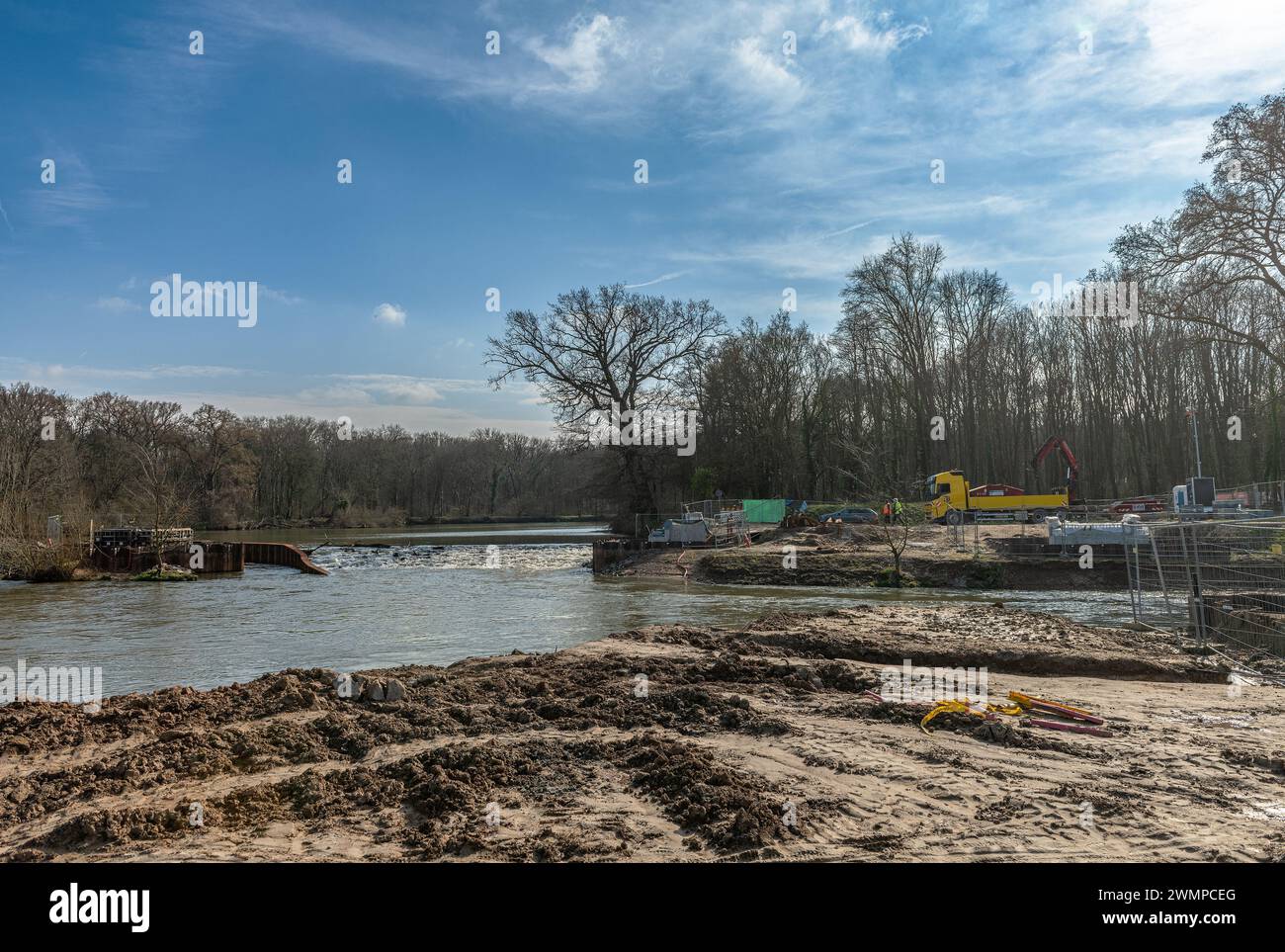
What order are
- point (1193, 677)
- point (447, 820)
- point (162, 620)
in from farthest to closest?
point (162, 620) < point (1193, 677) < point (447, 820)

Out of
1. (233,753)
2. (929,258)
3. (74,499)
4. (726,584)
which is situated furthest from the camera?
(929,258)

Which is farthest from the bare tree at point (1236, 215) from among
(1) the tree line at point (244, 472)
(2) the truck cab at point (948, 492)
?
(1) the tree line at point (244, 472)

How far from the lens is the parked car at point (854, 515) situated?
3931cm

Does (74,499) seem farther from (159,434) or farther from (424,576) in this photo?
(159,434)

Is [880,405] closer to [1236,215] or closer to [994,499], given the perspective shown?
[994,499]

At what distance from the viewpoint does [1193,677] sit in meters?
10.3

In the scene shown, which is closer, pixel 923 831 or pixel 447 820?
pixel 923 831

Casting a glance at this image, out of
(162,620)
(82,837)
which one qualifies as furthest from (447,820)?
(162,620)

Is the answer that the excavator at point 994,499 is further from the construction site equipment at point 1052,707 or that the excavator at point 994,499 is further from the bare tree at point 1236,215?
the construction site equipment at point 1052,707

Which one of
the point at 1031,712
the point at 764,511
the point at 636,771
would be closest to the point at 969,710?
the point at 1031,712

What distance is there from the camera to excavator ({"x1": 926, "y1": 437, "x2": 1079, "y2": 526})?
36.6 m

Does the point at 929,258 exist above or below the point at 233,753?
above

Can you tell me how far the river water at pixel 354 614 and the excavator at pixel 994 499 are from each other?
1505 cm

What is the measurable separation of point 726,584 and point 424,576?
13.0 meters
